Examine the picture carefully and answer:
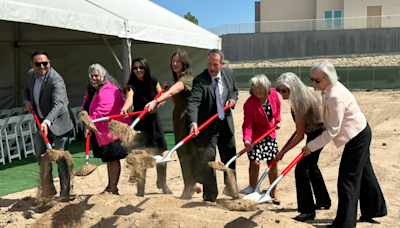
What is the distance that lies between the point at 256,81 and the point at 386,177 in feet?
7.71

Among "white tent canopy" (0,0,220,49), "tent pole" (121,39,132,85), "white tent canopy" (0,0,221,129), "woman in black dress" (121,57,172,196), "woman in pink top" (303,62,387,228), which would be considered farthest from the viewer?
"white tent canopy" (0,0,221,129)

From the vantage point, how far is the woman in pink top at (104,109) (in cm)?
444

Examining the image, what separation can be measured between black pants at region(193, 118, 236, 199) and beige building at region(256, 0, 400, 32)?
30010mm

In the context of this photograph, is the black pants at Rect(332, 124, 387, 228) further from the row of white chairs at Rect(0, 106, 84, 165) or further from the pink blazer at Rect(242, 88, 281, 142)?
the row of white chairs at Rect(0, 106, 84, 165)

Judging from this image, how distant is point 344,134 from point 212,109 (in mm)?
1303

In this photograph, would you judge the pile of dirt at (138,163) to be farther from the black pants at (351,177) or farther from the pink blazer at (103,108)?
the black pants at (351,177)

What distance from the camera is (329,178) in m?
5.54

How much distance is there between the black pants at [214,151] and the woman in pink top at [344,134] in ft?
2.92

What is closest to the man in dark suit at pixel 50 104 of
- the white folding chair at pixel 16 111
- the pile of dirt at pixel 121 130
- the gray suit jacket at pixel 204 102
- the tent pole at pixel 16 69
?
the pile of dirt at pixel 121 130

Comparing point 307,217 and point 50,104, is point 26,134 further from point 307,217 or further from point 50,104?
point 307,217

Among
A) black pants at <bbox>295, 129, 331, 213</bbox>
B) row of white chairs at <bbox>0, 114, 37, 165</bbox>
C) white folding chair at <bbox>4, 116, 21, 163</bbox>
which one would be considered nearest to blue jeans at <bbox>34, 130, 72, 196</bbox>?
black pants at <bbox>295, 129, 331, 213</bbox>

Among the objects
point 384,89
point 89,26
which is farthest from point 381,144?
point 384,89

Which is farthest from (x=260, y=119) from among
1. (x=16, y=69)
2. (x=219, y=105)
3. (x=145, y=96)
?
(x=16, y=69)

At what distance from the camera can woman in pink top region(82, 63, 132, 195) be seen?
4441mm
